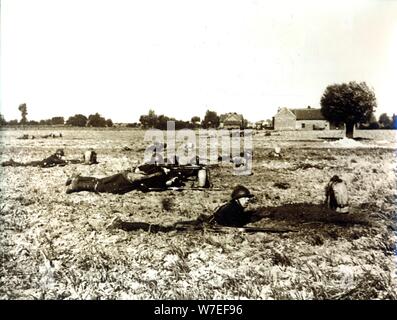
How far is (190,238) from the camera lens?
16.8 ft

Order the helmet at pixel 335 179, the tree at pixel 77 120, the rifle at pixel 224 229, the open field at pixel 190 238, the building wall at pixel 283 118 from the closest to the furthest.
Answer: the open field at pixel 190 238
the rifle at pixel 224 229
the helmet at pixel 335 179
the tree at pixel 77 120
the building wall at pixel 283 118

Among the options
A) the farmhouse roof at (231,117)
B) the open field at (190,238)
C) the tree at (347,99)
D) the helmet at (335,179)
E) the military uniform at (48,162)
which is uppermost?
the tree at (347,99)

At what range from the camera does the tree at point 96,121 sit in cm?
595

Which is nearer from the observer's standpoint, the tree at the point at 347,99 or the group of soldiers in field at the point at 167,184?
the group of soldiers in field at the point at 167,184

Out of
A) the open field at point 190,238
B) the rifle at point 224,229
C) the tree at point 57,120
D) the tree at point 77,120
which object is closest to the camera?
the open field at point 190,238

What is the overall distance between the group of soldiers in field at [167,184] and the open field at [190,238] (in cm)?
13

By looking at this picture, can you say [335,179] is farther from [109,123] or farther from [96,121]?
[96,121]

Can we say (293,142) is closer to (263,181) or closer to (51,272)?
(263,181)

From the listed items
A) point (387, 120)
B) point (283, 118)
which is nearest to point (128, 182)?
point (283, 118)

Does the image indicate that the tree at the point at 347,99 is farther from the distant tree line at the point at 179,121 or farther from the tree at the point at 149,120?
the tree at the point at 149,120

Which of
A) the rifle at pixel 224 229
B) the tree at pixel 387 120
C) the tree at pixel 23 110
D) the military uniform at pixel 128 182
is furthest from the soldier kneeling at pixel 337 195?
the tree at pixel 23 110

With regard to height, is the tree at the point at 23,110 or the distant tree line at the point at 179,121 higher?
the tree at the point at 23,110

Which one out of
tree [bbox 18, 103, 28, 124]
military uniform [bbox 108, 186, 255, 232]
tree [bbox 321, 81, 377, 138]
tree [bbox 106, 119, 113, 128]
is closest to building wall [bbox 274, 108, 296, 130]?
tree [bbox 321, 81, 377, 138]

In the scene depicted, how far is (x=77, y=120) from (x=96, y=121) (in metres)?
0.34
